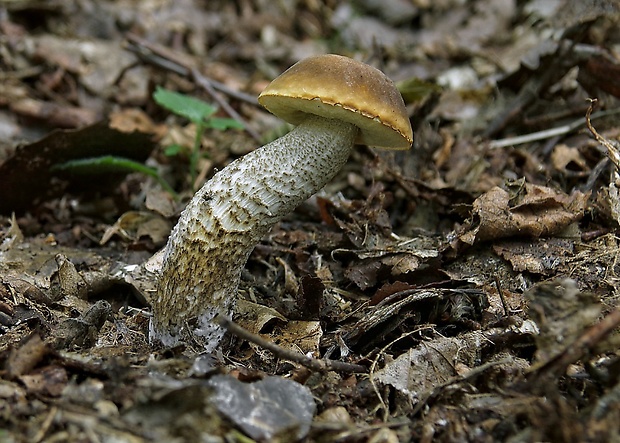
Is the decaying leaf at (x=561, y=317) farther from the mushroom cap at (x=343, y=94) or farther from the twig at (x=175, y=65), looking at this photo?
the twig at (x=175, y=65)

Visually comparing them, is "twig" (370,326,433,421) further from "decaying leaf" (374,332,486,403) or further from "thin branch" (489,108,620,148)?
"thin branch" (489,108,620,148)

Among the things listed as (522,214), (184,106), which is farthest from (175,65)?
(522,214)

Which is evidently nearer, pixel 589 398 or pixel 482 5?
pixel 589 398

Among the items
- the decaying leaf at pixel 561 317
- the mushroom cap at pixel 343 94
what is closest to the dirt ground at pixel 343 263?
the decaying leaf at pixel 561 317

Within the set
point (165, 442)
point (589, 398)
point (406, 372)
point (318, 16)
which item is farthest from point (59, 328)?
point (318, 16)

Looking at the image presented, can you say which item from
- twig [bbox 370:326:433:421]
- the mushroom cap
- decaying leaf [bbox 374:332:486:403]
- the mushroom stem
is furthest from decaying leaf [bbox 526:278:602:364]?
the mushroom stem

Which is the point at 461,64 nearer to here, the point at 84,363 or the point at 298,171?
the point at 298,171
